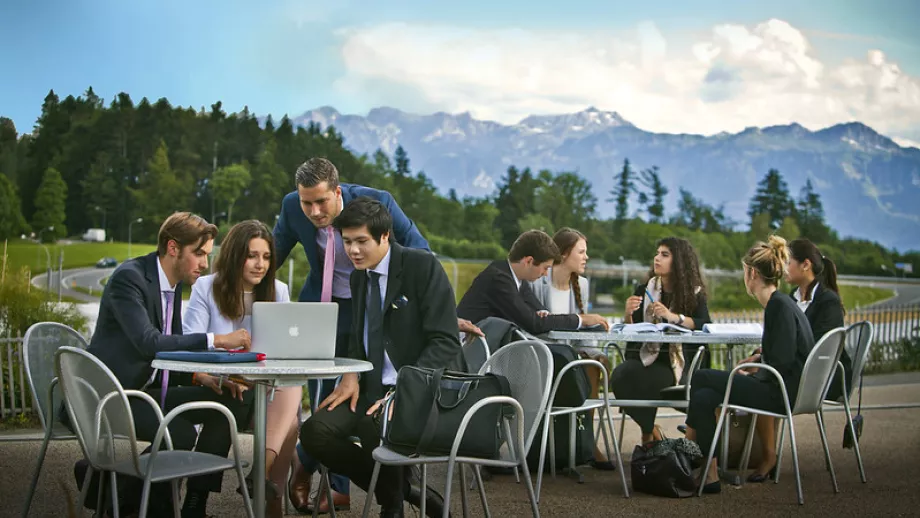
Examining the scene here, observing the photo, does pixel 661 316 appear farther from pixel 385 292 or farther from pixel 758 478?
pixel 385 292

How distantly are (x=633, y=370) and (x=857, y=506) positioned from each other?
1.46 metres

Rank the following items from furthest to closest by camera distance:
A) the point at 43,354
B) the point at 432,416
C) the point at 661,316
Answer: the point at 661,316
the point at 43,354
the point at 432,416

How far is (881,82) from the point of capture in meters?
69.0

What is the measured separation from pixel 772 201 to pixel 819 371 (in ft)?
247

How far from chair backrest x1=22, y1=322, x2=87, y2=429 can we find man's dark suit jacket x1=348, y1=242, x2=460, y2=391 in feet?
4.16

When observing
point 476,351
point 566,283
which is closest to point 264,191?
point 566,283

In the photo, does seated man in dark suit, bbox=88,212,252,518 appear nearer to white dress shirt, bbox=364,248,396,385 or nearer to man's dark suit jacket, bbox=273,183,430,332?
white dress shirt, bbox=364,248,396,385

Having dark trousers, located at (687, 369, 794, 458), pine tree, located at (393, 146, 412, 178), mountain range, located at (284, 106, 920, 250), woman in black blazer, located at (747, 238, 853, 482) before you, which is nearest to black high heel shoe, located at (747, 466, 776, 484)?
woman in black blazer, located at (747, 238, 853, 482)

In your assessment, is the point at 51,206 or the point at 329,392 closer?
the point at 329,392

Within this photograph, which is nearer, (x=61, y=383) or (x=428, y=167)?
(x=61, y=383)

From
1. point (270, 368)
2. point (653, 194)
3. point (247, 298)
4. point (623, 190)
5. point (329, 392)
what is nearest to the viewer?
point (270, 368)

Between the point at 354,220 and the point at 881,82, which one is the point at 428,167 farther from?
the point at 354,220

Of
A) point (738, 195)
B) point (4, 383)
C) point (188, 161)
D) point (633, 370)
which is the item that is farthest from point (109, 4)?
point (738, 195)

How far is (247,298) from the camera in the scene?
15.6 feet
